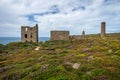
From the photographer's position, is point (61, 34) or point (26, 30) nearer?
point (61, 34)

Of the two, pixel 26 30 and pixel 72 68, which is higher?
pixel 26 30

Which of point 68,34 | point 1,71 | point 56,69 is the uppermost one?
point 68,34

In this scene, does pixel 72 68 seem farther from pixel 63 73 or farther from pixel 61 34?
pixel 61 34

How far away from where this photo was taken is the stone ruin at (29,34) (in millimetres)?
85938

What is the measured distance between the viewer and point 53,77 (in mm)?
16156

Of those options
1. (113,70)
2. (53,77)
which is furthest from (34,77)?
(113,70)

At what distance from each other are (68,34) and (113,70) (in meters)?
61.1

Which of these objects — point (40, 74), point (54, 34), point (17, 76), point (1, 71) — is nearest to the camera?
point (40, 74)

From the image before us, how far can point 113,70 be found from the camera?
17844 mm

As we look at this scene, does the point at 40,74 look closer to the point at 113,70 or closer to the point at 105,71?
the point at 105,71

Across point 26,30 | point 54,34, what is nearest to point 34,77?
point 54,34

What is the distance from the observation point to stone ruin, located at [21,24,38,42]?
85938 millimetres

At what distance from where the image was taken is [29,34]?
8662 centimetres

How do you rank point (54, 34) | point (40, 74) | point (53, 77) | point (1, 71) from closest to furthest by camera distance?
point (53, 77) → point (40, 74) → point (1, 71) → point (54, 34)
